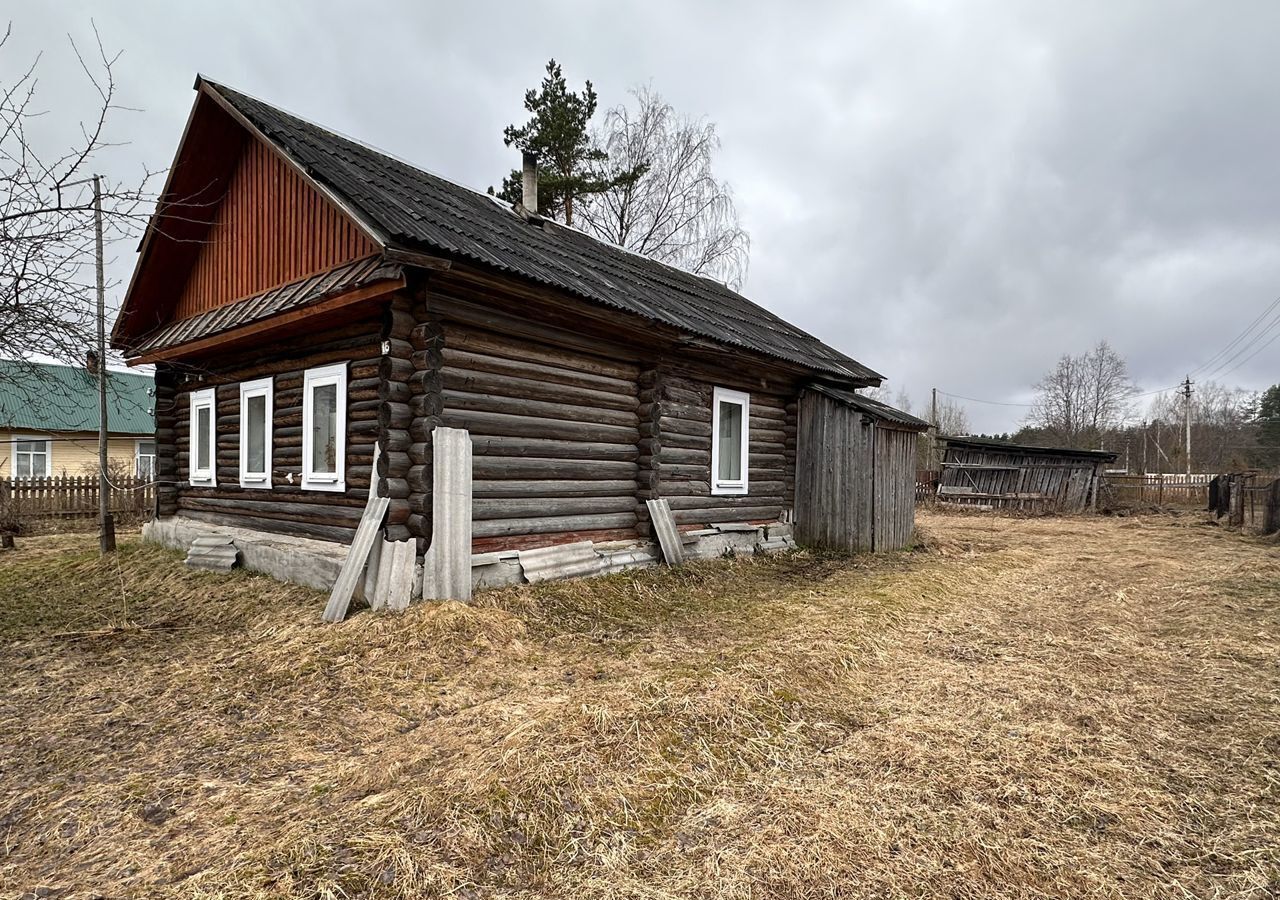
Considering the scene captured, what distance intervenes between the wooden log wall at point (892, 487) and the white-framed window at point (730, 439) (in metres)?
2.42

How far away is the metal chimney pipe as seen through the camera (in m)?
12.2

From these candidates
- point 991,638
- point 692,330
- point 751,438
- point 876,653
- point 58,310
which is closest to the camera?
point 58,310

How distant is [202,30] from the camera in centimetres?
614

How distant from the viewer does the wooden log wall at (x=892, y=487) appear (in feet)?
39.4

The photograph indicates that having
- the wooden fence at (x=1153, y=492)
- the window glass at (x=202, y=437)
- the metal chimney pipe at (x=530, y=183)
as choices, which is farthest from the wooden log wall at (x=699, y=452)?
the wooden fence at (x=1153, y=492)

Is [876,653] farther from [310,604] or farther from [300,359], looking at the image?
[300,359]

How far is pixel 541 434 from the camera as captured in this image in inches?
319

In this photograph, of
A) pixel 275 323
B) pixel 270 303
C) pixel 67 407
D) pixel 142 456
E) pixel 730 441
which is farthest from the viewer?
pixel 142 456

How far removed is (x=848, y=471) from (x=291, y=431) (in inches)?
348

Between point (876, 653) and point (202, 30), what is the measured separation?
27.4 ft

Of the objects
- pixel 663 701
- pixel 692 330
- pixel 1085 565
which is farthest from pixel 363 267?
pixel 1085 565

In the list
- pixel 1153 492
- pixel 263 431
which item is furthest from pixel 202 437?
pixel 1153 492

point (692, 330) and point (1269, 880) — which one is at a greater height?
point (692, 330)

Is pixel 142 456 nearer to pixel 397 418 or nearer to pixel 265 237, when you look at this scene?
pixel 265 237
